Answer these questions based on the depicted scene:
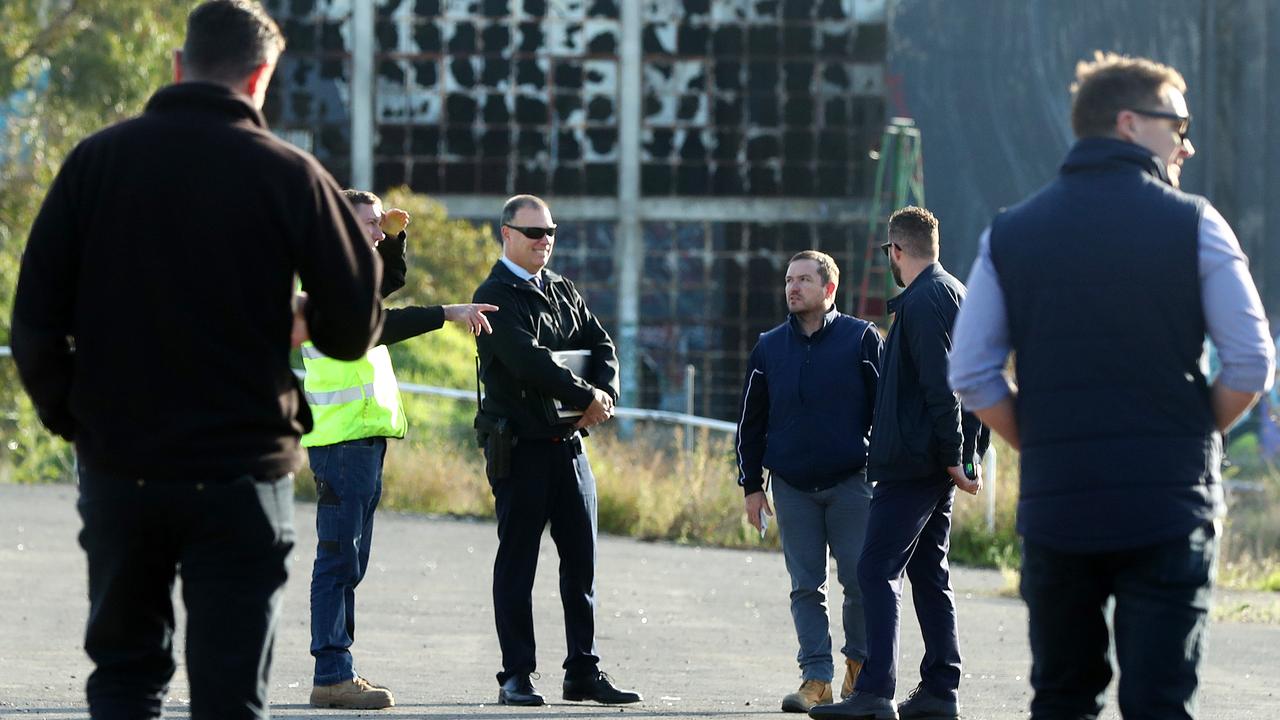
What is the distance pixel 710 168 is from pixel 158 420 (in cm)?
2684

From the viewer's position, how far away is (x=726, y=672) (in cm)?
988

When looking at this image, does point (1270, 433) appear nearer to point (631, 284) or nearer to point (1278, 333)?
point (1278, 333)

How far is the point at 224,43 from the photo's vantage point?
4527 mm

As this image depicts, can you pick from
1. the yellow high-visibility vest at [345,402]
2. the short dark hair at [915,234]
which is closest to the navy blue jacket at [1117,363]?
the short dark hair at [915,234]

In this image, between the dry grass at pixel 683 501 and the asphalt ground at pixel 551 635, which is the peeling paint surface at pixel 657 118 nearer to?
the dry grass at pixel 683 501

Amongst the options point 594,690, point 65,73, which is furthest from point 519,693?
point 65,73

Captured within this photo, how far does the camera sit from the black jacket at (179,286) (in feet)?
14.2

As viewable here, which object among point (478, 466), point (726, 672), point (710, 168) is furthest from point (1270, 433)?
point (726, 672)

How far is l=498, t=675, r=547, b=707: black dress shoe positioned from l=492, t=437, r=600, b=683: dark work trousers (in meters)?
0.05

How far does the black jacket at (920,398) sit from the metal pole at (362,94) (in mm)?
23485

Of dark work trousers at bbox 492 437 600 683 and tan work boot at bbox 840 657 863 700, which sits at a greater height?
dark work trousers at bbox 492 437 600 683

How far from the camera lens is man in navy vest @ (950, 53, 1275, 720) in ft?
15.1

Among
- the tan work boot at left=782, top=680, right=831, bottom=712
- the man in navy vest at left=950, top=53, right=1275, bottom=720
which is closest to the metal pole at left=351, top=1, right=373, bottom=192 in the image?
the tan work boot at left=782, top=680, right=831, bottom=712

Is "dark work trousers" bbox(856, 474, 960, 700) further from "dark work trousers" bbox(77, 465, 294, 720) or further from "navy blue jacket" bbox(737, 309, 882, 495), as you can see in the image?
"dark work trousers" bbox(77, 465, 294, 720)
